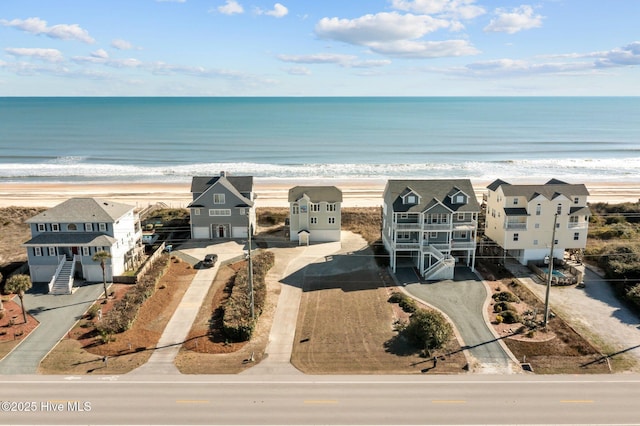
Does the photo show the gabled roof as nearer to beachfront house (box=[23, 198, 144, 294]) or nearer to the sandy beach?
beachfront house (box=[23, 198, 144, 294])

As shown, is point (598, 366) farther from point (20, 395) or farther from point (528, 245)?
point (20, 395)

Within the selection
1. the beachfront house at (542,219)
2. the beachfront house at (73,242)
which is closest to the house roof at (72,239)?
the beachfront house at (73,242)

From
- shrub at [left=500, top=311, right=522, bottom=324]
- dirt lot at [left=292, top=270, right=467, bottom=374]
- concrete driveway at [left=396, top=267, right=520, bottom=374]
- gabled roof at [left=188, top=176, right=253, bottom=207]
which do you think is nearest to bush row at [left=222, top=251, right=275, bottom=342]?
dirt lot at [left=292, top=270, right=467, bottom=374]

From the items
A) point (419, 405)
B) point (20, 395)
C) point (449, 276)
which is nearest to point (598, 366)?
point (419, 405)

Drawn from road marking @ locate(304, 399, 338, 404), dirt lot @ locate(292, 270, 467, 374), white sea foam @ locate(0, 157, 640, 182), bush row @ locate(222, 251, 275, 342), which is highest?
white sea foam @ locate(0, 157, 640, 182)

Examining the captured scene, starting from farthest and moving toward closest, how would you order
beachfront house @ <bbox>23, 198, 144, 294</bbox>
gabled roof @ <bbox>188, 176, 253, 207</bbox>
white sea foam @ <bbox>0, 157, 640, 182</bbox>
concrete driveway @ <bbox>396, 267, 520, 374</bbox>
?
1. white sea foam @ <bbox>0, 157, 640, 182</bbox>
2. gabled roof @ <bbox>188, 176, 253, 207</bbox>
3. beachfront house @ <bbox>23, 198, 144, 294</bbox>
4. concrete driveway @ <bbox>396, 267, 520, 374</bbox>

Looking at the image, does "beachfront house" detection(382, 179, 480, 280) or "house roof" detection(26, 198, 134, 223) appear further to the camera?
"beachfront house" detection(382, 179, 480, 280)
